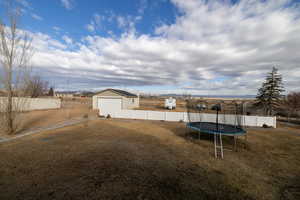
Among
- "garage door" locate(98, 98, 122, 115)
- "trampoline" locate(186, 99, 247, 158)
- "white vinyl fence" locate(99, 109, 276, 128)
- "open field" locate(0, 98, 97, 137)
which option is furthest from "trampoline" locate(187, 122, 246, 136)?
"garage door" locate(98, 98, 122, 115)

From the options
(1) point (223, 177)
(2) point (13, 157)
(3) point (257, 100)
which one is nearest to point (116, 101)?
(2) point (13, 157)

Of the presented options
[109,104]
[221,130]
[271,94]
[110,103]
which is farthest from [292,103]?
[109,104]

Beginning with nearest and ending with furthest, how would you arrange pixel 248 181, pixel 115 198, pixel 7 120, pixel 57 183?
1. pixel 115 198
2. pixel 57 183
3. pixel 248 181
4. pixel 7 120

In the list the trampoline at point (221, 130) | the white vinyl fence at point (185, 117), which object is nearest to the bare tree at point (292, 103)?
the white vinyl fence at point (185, 117)

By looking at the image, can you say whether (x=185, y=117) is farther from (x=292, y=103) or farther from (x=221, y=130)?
(x=292, y=103)

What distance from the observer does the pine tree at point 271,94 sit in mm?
16297

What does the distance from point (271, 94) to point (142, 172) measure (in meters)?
20.9

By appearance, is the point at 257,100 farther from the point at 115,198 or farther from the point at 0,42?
the point at 0,42

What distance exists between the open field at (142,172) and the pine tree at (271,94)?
13986 mm

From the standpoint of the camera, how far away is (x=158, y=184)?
3.16 meters

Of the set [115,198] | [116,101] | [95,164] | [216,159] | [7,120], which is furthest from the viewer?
[116,101]

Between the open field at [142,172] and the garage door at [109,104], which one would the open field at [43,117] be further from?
the open field at [142,172]

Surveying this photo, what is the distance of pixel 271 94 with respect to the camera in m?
16.4

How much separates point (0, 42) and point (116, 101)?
455 inches
